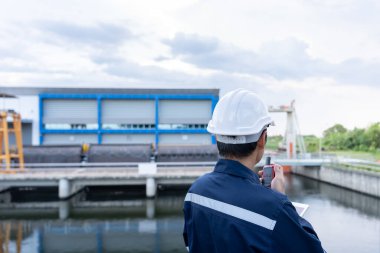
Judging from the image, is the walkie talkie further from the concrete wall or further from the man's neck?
the concrete wall

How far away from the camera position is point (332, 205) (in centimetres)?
1506

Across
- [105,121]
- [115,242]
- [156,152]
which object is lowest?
[115,242]

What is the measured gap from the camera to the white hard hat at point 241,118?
1.44 meters

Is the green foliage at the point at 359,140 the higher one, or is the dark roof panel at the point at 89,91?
the dark roof panel at the point at 89,91

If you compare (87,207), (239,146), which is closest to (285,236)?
(239,146)

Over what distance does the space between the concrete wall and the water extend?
1.59 ft

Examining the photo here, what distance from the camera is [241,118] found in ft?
4.75

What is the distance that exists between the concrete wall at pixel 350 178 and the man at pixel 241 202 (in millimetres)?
17246

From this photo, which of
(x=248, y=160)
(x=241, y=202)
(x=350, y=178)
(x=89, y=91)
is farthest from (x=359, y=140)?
(x=241, y=202)

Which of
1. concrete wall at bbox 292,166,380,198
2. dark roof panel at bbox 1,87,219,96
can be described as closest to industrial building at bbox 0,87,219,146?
dark roof panel at bbox 1,87,219,96

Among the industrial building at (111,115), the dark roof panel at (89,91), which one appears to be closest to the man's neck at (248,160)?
the industrial building at (111,115)

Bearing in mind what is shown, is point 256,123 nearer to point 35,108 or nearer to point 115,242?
point 115,242

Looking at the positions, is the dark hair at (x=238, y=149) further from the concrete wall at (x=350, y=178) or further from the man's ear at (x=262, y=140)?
the concrete wall at (x=350, y=178)

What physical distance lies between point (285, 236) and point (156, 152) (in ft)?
65.8
